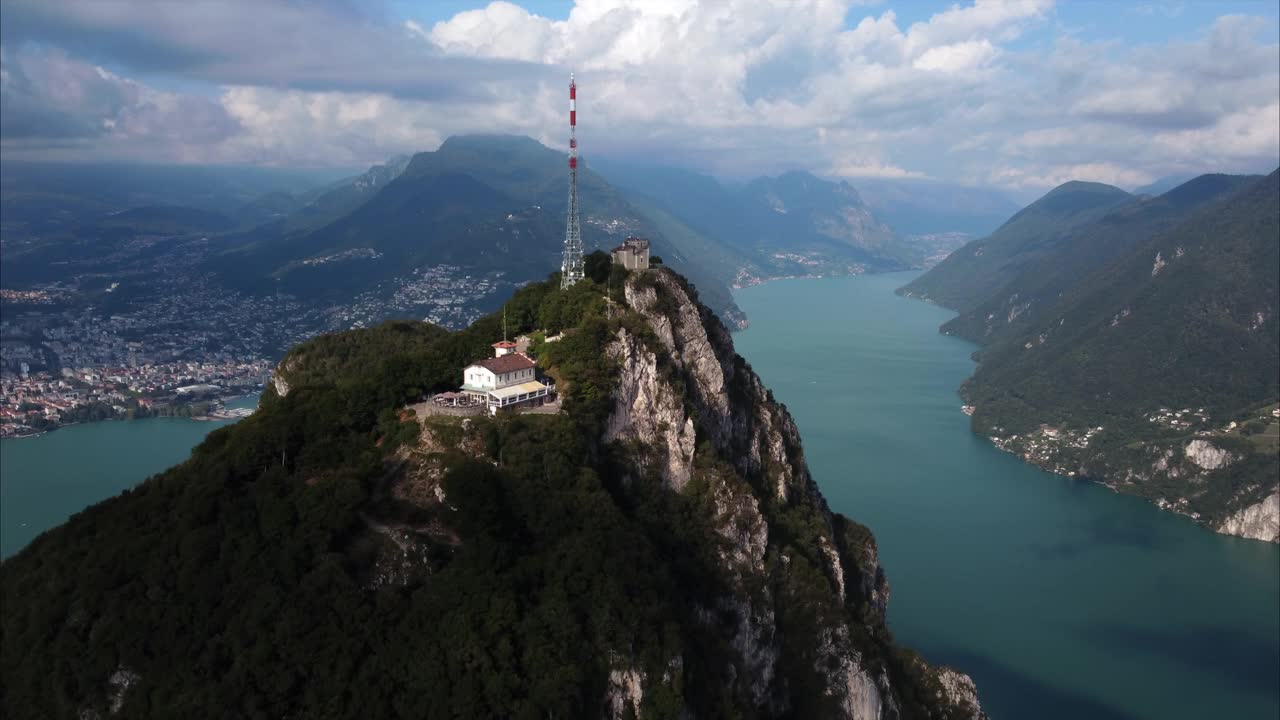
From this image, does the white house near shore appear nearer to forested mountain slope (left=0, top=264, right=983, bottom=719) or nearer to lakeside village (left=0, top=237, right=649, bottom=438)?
forested mountain slope (left=0, top=264, right=983, bottom=719)

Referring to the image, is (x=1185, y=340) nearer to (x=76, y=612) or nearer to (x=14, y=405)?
(x=76, y=612)

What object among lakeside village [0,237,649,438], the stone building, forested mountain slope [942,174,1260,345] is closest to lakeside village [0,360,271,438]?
lakeside village [0,237,649,438]

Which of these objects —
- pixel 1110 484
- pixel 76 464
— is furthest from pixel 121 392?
pixel 1110 484

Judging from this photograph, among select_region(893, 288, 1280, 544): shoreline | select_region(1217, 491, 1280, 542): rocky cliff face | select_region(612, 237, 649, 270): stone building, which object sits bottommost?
select_region(893, 288, 1280, 544): shoreline

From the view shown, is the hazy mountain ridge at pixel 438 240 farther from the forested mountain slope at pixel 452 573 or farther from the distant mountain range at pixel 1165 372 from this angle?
the forested mountain slope at pixel 452 573

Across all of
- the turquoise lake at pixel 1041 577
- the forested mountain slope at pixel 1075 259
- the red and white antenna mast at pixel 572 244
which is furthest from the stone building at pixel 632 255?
the forested mountain slope at pixel 1075 259

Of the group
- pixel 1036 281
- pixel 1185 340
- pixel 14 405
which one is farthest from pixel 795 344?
pixel 14 405

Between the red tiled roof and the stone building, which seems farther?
the stone building
